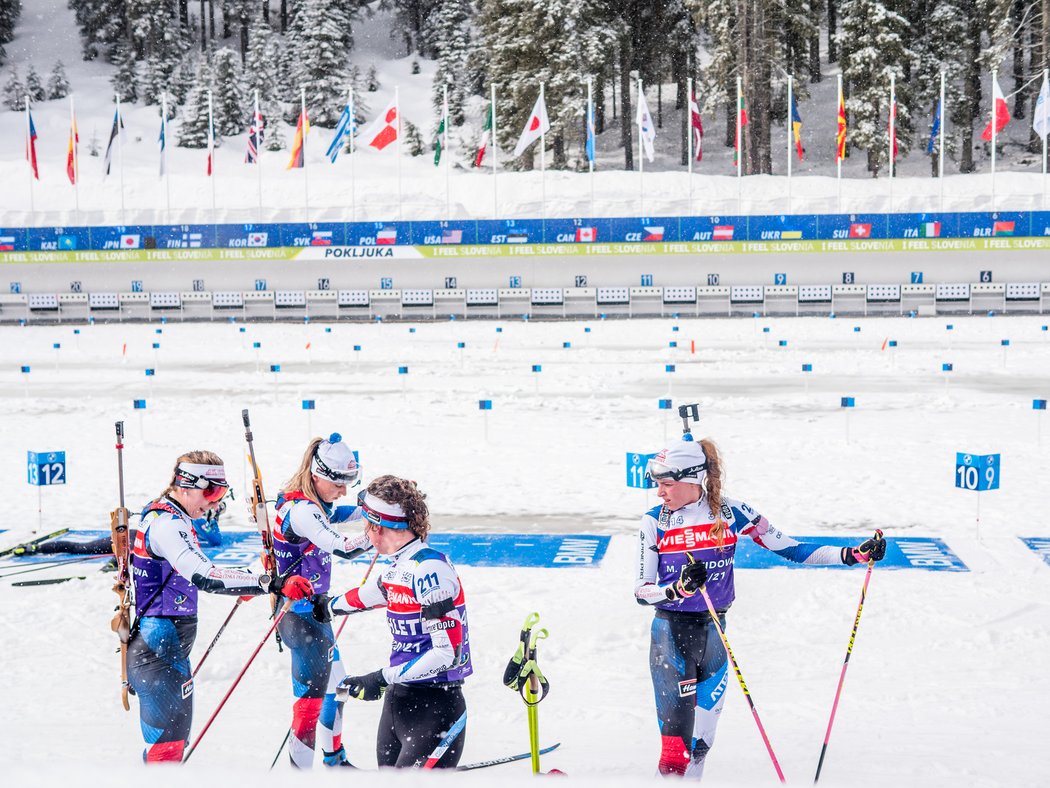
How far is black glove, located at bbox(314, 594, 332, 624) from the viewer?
5.00m

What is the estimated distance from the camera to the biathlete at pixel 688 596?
203 inches

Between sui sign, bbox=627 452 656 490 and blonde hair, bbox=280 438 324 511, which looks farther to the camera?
sui sign, bbox=627 452 656 490

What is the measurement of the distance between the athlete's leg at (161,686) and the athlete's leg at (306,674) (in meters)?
0.57

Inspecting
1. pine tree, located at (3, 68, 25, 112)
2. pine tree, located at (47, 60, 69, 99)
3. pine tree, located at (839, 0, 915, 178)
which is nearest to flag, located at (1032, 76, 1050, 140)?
pine tree, located at (839, 0, 915, 178)

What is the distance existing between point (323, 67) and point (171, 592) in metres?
78.0

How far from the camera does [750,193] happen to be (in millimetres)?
46188

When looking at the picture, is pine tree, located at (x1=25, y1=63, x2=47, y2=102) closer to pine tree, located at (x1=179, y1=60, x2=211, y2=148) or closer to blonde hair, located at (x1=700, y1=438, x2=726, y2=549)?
pine tree, located at (x1=179, y1=60, x2=211, y2=148)

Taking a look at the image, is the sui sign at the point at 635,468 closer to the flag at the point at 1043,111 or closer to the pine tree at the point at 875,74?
the flag at the point at 1043,111

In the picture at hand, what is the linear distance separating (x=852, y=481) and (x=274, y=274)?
36254 mm

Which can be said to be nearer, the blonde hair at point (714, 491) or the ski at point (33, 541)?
the blonde hair at point (714, 491)

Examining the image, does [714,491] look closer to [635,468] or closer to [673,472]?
[673,472]

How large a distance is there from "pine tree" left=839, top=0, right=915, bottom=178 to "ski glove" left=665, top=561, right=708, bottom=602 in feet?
172

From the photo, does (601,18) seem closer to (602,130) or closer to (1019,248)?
(602,130)

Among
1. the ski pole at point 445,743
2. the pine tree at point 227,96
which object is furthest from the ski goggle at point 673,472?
the pine tree at point 227,96
